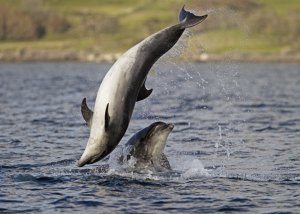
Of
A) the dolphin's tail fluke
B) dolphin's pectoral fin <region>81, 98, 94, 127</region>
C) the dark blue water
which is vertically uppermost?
the dolphin's tail fluke

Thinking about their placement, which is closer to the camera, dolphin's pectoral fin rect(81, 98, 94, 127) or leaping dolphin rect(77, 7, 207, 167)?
leaping dolphin rect(77, 7, 207, 167)

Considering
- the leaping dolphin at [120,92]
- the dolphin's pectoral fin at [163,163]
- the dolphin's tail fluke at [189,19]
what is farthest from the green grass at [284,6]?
the leaping dolphin at [120,92]

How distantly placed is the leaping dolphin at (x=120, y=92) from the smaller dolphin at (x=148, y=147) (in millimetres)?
2539

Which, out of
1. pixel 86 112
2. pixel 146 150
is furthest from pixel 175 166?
pixel 86 112

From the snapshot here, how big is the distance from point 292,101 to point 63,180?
3220 centimetres

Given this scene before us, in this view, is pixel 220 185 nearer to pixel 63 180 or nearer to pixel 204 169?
pixel 204 169

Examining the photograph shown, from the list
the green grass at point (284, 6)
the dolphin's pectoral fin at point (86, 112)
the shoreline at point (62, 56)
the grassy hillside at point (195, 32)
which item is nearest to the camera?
the dolphin's pectoral fin at point (86, 112)

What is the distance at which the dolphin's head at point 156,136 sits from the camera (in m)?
23.4

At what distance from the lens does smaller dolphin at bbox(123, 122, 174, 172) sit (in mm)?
23453

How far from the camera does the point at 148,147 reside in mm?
23578

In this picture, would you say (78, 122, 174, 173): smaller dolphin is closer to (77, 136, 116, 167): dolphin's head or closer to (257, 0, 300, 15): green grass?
(77, 136, 116, 167): dolphin's head

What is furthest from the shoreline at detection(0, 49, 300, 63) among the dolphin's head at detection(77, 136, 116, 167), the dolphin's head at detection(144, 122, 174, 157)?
the dolphin's head at detection(77, 136, 116, 167)

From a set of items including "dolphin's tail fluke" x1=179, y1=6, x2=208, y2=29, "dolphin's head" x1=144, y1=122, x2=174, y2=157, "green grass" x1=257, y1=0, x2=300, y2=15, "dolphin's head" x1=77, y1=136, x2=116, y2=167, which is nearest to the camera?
"dolphin's head" x1=77, y1=136, x2=116, y2=167

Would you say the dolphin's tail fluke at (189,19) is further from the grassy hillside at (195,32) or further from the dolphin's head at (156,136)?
the grassy hillside at (195,32)
